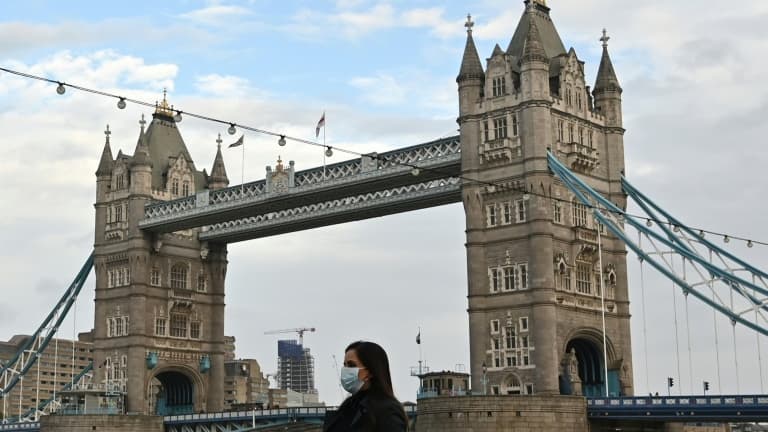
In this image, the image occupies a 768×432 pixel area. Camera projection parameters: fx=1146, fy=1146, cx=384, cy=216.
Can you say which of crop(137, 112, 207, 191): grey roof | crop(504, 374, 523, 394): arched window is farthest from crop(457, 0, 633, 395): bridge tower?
crop(137, 112, 207, 191): grey roof

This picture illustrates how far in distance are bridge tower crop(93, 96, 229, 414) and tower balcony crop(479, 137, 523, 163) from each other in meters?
26.1

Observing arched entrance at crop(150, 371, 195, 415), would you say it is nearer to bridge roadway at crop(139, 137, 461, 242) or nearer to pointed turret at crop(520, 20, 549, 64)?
bridge roadway at crop(139, 137, 461, 242)

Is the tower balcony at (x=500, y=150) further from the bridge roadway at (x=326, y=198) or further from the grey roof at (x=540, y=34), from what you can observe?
the grey roof at (x=540, y=34)

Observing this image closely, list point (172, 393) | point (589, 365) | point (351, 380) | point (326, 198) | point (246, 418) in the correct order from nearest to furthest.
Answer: point (351, 380) → point (589, 365) → point (326, 198) → point (246, 418) → point (172, 393)

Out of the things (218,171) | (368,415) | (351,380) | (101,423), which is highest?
(218,171)

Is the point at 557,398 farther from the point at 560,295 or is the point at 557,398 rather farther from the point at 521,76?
the point at 521,76

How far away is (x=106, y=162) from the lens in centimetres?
9212

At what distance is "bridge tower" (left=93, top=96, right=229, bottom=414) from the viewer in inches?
3398

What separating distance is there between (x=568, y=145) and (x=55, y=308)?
4726 cm

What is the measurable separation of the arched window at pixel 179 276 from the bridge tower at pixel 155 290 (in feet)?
0.26

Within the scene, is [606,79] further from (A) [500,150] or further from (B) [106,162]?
(B) [106,162]

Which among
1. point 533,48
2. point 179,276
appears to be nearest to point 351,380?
point 533,48

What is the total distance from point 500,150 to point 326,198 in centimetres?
1647

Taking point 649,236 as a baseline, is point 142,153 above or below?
above
